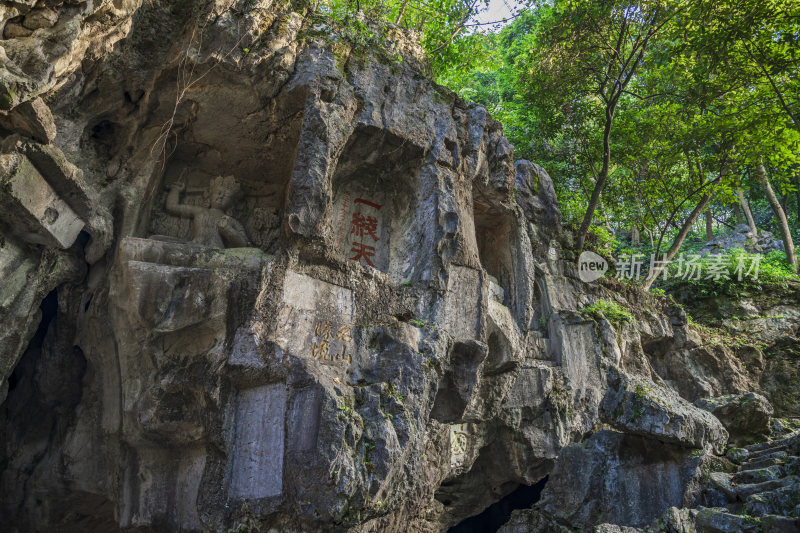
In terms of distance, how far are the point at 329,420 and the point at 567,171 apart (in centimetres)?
1246

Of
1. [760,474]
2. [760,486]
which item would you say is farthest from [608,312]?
[760,486]

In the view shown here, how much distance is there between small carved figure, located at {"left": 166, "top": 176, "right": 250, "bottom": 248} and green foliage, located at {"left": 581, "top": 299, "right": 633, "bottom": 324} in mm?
7494

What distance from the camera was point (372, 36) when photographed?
9.33m

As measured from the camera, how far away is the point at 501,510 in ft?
43.8

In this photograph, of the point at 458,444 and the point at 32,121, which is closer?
the point at 32,121

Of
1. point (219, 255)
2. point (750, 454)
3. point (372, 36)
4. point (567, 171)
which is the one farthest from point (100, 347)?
point (567, 171)

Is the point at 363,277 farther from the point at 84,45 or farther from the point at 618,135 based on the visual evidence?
the point at 618,135

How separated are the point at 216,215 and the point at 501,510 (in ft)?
30.7

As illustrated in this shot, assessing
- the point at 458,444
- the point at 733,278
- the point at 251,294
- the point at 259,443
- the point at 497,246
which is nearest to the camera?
the point at 259,443

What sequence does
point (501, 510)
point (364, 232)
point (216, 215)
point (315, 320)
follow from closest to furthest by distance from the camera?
A: point (315, 320)
point (216, 215)
point (364, 232)
point (501, 510)

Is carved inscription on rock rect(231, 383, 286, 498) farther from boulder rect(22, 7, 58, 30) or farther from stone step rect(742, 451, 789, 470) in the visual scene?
stone step rect(742, 451, 789, 470)

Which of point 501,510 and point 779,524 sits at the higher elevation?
point 779,524

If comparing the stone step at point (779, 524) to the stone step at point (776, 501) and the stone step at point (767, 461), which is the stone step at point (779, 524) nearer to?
the stone step at point (776, 501)

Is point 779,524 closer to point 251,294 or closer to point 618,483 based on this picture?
point 618,483
